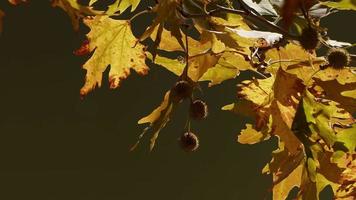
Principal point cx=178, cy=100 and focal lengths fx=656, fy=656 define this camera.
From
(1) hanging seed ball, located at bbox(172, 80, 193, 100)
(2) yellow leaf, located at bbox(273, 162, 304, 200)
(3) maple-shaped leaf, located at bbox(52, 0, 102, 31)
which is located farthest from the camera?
(2) yellow leaf, located at bbox(273, 162, 304, 200)

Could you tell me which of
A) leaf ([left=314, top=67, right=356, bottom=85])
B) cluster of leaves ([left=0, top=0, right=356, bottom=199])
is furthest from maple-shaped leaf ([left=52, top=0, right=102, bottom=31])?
leaf ([left=314, top=67, right=356, bottom=85])

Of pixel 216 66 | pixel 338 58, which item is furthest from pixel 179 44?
pixel 338 58

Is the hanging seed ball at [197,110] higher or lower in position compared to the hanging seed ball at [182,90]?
lower

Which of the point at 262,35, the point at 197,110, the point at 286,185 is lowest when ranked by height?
the point at 286,185

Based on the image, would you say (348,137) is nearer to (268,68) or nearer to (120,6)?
(268,68)

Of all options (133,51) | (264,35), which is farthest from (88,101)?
(264,35)

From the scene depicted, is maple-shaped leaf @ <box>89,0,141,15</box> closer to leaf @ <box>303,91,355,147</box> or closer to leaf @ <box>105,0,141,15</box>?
leaf @ <box>105,0,141,15</box>

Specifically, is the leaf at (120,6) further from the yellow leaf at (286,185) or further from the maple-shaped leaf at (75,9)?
the yellow leaf at (286,185)

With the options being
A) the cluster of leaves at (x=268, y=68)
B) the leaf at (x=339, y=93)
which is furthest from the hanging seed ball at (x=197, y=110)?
the leaf at (x=339, y=93)
